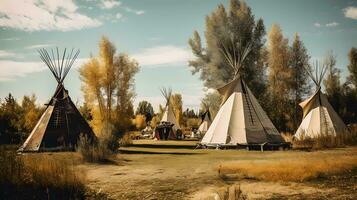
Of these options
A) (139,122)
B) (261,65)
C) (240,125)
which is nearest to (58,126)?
(240,125)

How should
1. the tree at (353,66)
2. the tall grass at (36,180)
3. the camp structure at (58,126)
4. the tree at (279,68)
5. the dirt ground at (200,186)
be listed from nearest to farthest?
1. the tall grass at (36,180)
2. the dirt ground at (200,186)
3. the camp structure at (58,126)
4. the tree at (279,68)
5. the tree at (353,66)

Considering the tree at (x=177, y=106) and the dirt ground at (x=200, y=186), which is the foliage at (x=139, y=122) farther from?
the dirt ground at (x=200, y=186)

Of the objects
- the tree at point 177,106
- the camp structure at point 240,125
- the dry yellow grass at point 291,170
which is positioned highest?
the tree at point 177,106

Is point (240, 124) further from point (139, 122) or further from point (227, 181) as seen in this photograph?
Result: point (139, 122)

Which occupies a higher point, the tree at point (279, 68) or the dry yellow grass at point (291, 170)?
the tree at point (279, 68)

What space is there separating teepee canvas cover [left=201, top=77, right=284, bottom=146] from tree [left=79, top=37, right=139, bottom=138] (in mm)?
Result: 11498

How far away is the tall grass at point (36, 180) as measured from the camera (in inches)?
215

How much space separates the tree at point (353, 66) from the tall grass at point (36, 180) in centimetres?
3995

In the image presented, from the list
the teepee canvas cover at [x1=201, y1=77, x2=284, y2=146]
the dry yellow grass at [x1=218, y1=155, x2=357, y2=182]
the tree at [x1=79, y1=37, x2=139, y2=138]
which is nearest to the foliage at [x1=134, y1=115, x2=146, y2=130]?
the tree at [x1=79, y1=37, x2=139, y2=138]

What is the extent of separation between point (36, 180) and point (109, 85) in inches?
886

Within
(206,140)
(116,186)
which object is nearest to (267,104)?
(206,140)

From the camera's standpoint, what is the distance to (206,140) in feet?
58.4

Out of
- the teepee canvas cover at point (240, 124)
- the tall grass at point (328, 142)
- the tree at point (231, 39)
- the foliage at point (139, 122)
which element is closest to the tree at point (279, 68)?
the tree at point (231, 39)

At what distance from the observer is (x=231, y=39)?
2641cm
